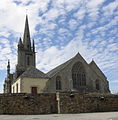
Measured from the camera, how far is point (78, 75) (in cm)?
3672

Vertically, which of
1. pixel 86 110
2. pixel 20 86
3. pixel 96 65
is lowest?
pixel 86 110

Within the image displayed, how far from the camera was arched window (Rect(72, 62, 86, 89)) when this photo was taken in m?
36.3

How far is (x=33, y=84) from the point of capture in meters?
32.3

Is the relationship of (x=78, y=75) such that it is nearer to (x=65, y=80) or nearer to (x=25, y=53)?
(x=65, y=80)

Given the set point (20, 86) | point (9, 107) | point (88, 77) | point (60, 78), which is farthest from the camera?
point (88, 77)

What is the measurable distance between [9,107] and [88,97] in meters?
7.65

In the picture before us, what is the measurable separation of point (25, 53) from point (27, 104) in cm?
4202

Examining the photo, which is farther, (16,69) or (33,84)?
(16,69)

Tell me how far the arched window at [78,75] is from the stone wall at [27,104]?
56.8 feet

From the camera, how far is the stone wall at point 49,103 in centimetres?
1795

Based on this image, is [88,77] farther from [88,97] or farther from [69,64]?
[88,97]

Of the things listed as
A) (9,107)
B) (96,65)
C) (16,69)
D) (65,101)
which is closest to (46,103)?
(65,101)

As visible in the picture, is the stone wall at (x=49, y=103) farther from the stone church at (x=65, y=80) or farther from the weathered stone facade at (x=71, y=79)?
the weathered stone facade at (x=71, y=79)

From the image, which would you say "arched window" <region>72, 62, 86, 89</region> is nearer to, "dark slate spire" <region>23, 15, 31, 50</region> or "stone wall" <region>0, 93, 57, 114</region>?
"stone wall" <region>0, 93, 57, 114</region>
